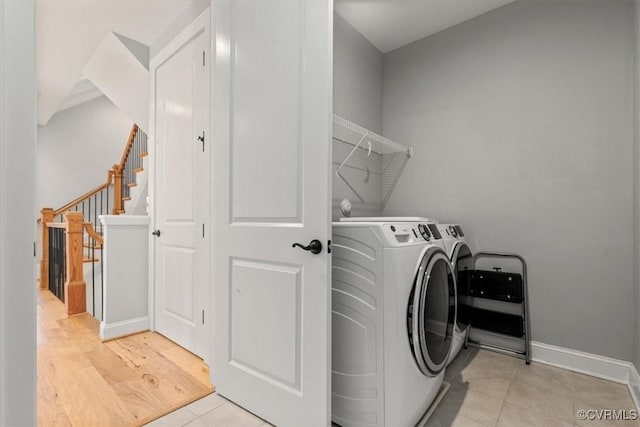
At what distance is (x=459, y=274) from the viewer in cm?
202

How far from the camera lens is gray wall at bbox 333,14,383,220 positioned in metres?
2.42

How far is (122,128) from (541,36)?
23.1 ft

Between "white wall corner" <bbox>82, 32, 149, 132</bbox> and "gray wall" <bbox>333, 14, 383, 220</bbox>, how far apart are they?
1801mm

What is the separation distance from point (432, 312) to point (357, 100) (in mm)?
1890

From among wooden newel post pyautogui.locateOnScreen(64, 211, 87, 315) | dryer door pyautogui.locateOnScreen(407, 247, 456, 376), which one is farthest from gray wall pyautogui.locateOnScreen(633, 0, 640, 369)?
wooden newel post pyautogui.locateOnScreen(64, 211, 87, 315)

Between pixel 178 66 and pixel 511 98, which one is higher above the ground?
pixel 178 66

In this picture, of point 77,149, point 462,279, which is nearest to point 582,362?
point 462,279

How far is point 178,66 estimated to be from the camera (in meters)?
2.38

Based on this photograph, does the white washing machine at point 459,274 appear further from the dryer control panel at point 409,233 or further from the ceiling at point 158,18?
the ceiling at point 158,18

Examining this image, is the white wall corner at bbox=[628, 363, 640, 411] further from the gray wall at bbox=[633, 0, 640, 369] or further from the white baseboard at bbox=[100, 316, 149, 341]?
the white baseboard at bbox=[100, 316, 149, 341]

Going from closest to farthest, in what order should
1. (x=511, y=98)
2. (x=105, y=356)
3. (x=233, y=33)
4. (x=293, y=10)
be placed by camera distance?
(x=293, y=10) < (x=233, y=33) < (x=105, y=356) < (x=511, y=98)

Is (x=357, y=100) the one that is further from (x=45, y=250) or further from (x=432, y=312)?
(x=45, y=250)

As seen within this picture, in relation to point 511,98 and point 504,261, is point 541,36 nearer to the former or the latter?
point 511,98

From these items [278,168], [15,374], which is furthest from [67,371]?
[278,168]
